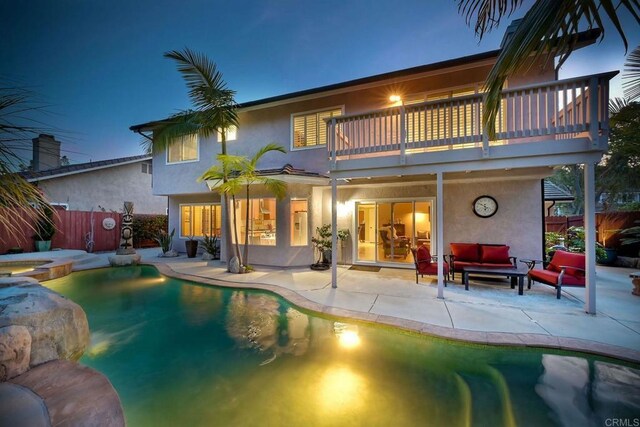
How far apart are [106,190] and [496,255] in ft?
67.7

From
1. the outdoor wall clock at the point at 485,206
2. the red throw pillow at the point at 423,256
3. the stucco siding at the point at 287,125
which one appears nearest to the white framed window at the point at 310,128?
the stucco siding at the point at 287,125

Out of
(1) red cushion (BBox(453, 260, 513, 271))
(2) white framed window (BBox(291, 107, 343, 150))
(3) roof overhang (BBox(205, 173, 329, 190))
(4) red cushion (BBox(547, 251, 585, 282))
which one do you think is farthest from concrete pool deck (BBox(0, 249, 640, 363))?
(2) white framed window (BBox(291, 107, 343, 150))

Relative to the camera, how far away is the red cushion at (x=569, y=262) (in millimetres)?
5996

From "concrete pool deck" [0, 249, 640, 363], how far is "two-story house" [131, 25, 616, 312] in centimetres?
151

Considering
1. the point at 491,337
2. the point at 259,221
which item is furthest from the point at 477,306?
the point at 259,221

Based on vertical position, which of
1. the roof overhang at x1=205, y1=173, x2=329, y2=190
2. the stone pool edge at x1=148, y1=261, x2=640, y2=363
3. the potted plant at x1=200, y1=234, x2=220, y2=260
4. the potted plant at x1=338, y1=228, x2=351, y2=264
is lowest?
the stone pool edge at x1=148, y1=261, x2=640, y2=363

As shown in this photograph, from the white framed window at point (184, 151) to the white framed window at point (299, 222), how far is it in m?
6.18

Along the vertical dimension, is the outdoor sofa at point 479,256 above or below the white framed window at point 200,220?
below

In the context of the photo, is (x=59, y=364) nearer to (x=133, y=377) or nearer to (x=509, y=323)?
(x=133, y=377)

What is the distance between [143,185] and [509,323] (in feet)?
69.9

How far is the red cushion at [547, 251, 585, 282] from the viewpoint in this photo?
19.7ft

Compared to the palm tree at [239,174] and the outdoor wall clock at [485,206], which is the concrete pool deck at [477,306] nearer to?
the outdoor wall clock at [485,206]

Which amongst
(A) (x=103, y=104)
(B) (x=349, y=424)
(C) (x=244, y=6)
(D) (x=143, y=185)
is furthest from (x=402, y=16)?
(D) (x=143, y=185)

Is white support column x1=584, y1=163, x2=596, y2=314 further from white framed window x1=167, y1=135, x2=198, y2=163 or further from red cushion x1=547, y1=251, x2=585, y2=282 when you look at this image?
white framed window x1=167, y1=135, x2=198, y2=163
